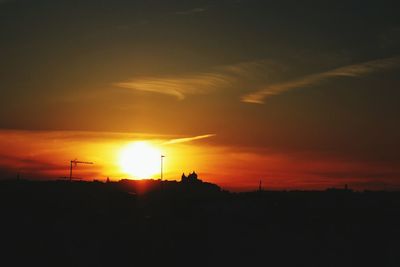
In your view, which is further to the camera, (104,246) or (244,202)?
(244,202)

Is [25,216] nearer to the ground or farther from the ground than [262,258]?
farther from the ground

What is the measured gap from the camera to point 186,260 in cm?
5559

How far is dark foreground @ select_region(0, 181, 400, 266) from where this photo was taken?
55.0 m

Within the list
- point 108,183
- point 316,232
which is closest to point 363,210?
point 316,232

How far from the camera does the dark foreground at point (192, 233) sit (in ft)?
180

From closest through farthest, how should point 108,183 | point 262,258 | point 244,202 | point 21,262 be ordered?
1. point 21,262
2. point 262,258
3. point 244,202
4. point 108,183

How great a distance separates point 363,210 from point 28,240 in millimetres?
45121

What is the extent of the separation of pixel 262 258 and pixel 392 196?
4490cm

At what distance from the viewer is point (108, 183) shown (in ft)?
438

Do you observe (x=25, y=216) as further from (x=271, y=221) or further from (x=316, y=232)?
(x=316, y=232)

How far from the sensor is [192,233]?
61500 mm

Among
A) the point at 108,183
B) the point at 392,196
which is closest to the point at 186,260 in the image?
the point at 392,196

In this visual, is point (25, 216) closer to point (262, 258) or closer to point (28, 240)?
point (28, 240)

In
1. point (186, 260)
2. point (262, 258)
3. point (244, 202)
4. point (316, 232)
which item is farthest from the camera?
point (244, 202)
